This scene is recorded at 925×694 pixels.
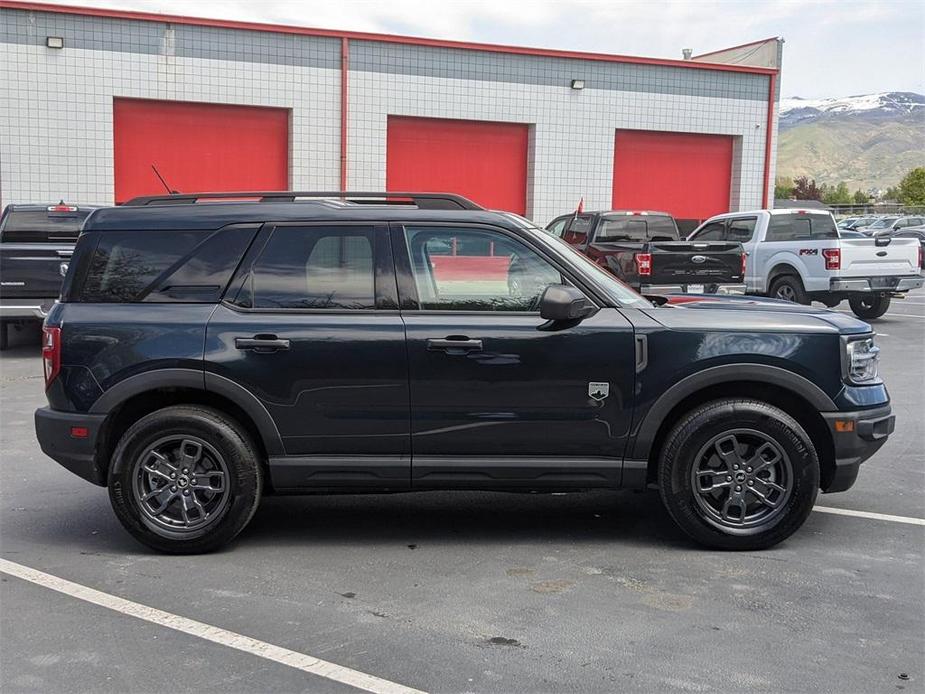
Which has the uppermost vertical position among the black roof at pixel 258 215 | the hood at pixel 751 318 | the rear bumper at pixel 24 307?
the black roof at pixel 258 215

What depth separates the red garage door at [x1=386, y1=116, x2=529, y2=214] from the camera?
2289 cm

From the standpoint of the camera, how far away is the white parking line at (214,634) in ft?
12.8

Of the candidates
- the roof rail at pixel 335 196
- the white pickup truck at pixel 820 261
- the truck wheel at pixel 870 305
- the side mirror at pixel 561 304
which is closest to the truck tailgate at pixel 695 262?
the white pickup truck at pixel 820 261

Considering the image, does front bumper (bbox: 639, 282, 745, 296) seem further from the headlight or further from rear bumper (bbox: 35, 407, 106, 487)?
rear bumper (bbox: 35, 407, 106, 487)

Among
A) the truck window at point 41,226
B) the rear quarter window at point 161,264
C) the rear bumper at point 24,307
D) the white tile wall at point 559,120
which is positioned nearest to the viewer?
the rear quarter window at point 161,264

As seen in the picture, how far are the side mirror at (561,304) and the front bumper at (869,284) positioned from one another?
1229cm

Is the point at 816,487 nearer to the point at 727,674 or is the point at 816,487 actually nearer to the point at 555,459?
the point at 555,459

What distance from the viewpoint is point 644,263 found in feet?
48.2

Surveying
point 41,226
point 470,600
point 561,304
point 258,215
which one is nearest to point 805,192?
point 41,226

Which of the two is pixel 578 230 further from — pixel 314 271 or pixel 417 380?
pixel 417 380

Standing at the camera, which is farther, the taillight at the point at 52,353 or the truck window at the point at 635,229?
the truck window at the point at 635,229

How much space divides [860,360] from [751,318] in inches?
25.5

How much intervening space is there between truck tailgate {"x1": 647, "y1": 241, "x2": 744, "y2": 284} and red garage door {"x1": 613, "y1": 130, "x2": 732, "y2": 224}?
978cm

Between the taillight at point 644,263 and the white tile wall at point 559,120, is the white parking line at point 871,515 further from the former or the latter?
the white tile wall at point 559,120
